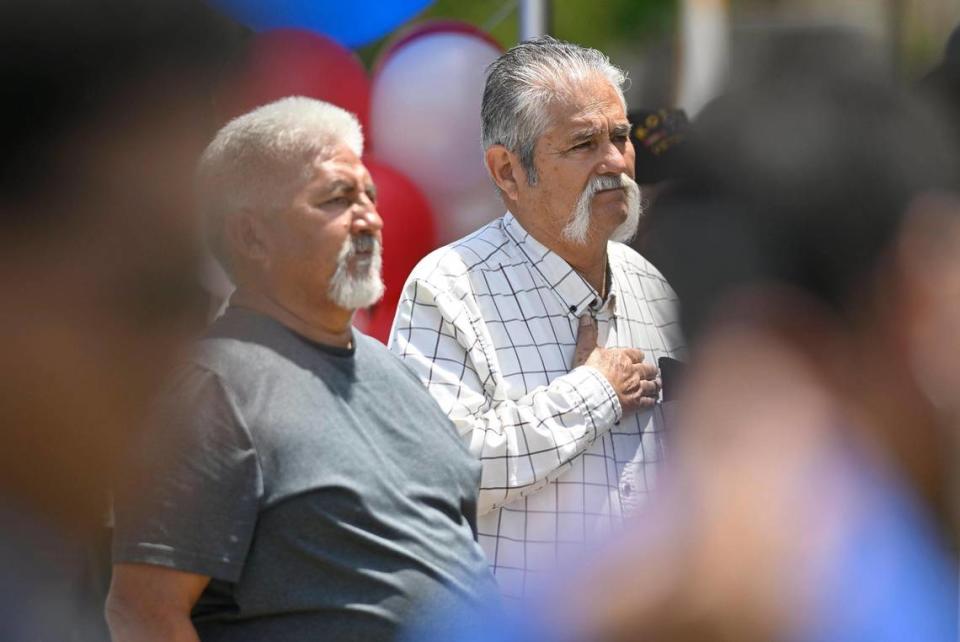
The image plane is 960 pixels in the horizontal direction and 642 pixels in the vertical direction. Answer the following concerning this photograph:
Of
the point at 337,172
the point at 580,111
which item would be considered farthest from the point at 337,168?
the point at 580,111

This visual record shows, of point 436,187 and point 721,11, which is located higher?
point 721,11

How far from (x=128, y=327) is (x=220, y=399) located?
4.09ft

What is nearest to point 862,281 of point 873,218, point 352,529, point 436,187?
point 873,218

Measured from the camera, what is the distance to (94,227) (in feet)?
1.94

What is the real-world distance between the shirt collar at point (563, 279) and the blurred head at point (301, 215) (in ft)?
1.41

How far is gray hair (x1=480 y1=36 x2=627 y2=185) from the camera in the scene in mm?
2564

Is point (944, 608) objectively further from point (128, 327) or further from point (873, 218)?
point (128, 327)

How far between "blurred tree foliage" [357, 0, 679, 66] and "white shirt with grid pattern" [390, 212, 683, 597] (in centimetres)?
64

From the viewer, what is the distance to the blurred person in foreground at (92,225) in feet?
1.84

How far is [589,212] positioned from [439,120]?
4.16 feet

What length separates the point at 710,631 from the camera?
0.86m

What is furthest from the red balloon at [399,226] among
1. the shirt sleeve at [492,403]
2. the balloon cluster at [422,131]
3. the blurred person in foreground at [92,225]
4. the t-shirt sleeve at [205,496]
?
the blurred person in foreground at [92,225]

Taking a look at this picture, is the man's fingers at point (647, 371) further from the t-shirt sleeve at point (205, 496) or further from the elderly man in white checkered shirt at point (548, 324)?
the t-shirt sleeve at point (205, 496)

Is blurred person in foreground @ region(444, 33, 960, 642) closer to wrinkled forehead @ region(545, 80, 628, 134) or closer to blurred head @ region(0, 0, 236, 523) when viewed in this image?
blurred head @ region(0, 0, 236, 523)
